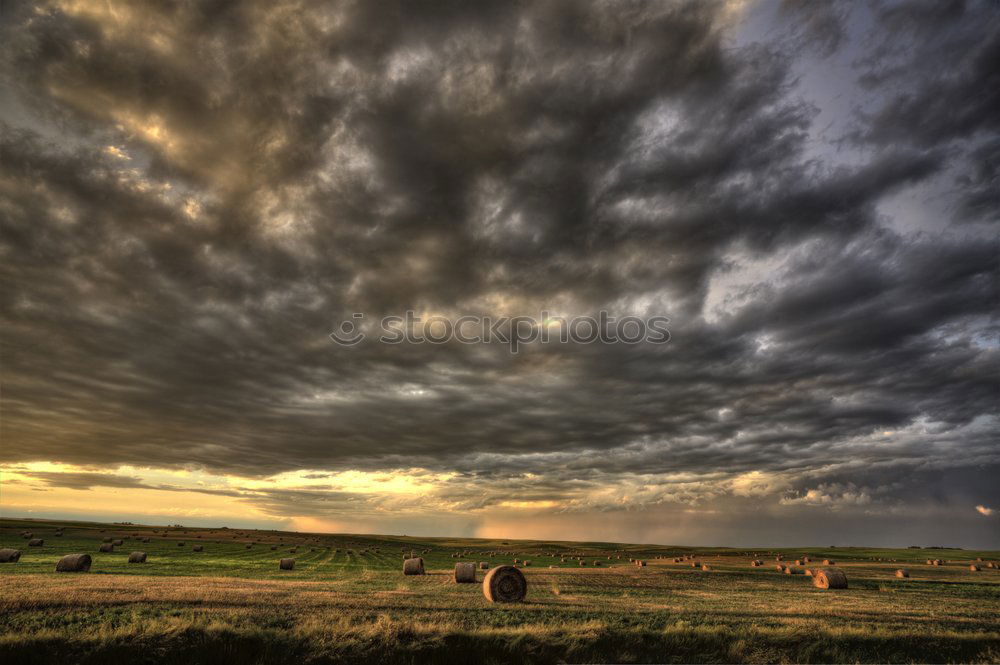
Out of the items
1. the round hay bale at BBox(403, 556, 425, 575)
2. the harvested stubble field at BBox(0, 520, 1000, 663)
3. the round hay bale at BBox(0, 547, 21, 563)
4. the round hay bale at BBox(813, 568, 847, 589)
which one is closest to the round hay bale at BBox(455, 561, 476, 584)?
the round hay bale at BBox(403, 556, 425, 575)

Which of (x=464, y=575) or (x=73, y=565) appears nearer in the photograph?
(x=73, y=565)

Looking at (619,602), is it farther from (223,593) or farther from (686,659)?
(223,593)

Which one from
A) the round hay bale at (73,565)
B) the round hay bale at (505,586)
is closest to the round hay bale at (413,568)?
the round hay bale at (505,586)

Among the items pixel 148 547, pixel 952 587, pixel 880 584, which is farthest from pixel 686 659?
pixel 148 547

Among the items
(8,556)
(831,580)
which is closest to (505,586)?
(831,580)

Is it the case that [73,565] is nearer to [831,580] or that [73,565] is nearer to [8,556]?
[8,556]

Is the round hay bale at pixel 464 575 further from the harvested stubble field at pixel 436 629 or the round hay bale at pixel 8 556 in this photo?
the round hay bale at pixel 8 556

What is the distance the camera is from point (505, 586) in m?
26.0

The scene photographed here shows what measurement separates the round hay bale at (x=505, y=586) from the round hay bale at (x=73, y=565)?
29.8m

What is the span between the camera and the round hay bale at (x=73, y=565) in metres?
35.6

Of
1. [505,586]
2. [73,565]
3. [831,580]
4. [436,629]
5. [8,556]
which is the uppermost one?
[436,629]

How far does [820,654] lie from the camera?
15406mm

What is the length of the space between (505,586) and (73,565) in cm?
3119

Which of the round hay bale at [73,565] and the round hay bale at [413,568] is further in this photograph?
the round hay bale at [413,568]
